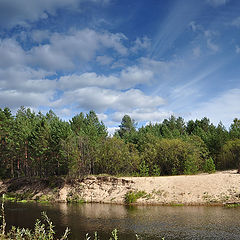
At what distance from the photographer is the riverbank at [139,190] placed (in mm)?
33778

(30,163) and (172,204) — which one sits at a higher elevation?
(30,163)

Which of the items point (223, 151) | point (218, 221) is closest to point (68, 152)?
point (218, 221)

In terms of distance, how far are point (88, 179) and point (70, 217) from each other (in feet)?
51.7

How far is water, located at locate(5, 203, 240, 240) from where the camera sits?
1934 centimetres

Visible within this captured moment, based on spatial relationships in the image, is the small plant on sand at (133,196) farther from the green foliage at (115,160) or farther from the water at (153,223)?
the green foliage at (115,160)

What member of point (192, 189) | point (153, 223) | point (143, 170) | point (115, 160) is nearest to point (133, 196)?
point (192, 189)

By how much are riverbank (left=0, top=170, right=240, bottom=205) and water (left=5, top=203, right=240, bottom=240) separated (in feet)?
13.7

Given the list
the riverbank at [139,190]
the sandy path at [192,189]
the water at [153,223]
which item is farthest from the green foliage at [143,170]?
the water at [153,223]

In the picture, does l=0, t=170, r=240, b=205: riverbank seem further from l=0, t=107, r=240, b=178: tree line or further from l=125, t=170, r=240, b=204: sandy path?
l=0, t=107, r=240, b=178: tree line

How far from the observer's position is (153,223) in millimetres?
23031

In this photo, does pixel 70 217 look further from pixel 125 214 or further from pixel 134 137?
pixel 134 137

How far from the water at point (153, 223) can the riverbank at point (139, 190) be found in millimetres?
4169

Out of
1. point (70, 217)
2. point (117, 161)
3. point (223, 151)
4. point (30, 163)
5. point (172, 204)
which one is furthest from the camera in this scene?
point (223, 151)

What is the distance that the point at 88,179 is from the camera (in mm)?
43469
